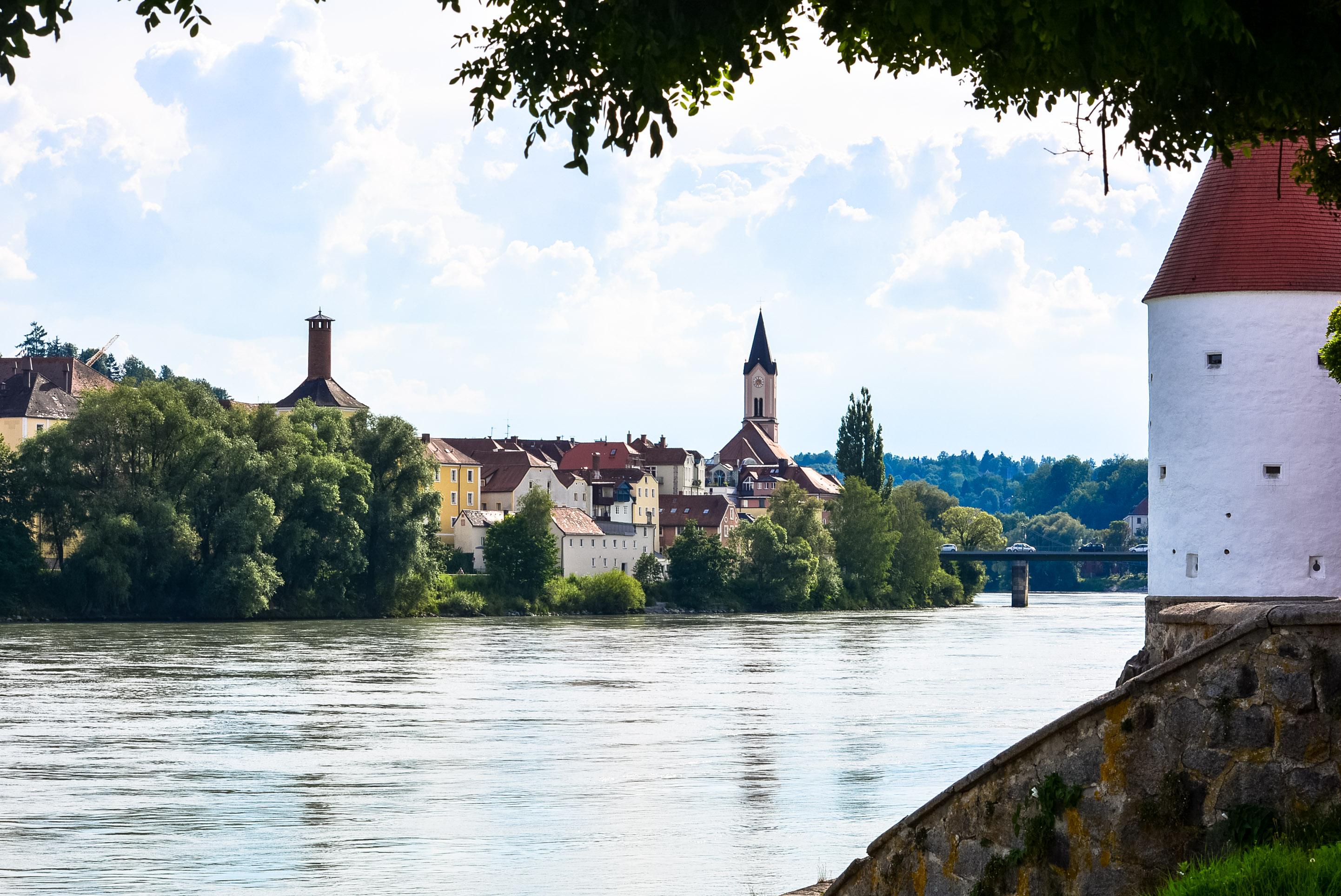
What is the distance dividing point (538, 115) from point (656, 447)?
415 feet

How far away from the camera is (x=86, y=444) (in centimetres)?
5947

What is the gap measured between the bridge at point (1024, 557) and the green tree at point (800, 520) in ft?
49.1

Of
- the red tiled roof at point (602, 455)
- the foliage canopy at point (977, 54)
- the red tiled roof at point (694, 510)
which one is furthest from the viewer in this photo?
the red tiled roof at point (602, 455)

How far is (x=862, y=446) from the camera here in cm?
9788

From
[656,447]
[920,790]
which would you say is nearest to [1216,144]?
[920,790]

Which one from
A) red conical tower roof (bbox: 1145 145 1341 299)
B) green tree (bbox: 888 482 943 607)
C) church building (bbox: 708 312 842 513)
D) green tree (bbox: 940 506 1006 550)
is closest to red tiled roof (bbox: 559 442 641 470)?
church building (bbox: 708 312 842 513)

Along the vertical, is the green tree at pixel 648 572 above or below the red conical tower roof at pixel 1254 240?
below

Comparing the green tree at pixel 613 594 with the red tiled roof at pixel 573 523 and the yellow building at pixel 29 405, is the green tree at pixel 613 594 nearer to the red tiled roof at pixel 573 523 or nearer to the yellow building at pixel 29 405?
the red tiled roof at pixel 573 523

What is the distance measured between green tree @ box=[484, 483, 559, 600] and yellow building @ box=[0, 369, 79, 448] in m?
31.6

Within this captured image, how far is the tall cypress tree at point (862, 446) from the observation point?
3846 inches

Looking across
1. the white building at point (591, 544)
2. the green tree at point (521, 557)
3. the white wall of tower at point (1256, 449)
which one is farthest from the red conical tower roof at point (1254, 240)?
the white building at point (591, 544)

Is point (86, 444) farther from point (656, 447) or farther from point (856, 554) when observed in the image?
point (656, 447)

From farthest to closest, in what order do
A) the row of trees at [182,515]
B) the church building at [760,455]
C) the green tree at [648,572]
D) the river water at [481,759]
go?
the church building at [760,455]
the green tree at [648,572]
the row of trees at [182,515]
the river water at [481,759]

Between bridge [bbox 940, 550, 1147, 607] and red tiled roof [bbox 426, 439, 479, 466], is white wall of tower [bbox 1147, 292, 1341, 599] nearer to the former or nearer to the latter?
bridge [bbox 940, 550, 1147, 607]
